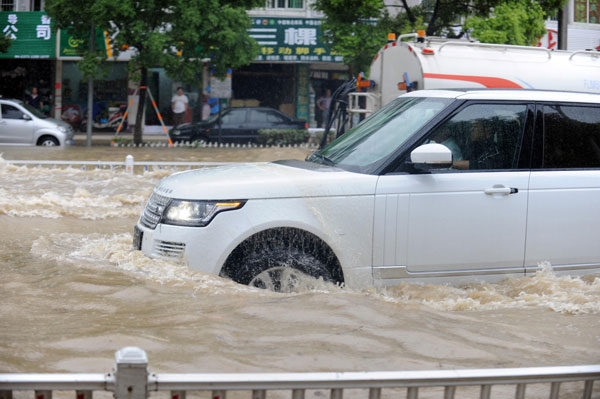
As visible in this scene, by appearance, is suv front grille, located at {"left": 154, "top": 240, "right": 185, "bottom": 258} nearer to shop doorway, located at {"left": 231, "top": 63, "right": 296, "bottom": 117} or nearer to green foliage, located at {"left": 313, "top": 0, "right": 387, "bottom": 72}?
green foliage, located at {"left": 313, "top": 0, "right": 387, "bottom": 72}

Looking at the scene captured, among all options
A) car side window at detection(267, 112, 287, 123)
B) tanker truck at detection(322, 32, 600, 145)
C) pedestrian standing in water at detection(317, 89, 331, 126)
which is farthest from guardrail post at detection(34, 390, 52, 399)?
pedestrian standing in water at detection(317, 89, 331, 126)

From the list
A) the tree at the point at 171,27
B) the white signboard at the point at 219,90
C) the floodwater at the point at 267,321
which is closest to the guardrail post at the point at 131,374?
the floodwater at the point at 267,321

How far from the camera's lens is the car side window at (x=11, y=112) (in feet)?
75.6

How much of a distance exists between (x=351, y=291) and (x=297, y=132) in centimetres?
2059

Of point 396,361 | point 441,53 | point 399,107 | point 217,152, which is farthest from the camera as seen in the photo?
point 217,152

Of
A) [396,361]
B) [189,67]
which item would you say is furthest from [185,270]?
[189,67]

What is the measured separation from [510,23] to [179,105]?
1339 centimetres

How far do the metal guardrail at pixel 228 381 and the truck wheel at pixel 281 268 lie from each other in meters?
2.74

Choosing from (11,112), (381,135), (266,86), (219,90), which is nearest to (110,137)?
(219,90)

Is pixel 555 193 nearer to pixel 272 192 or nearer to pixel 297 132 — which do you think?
pixel 272 192

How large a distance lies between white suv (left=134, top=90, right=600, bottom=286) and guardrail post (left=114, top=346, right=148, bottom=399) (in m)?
2.87

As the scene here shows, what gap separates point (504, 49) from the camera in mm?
12398

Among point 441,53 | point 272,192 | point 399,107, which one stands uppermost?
point 441,53

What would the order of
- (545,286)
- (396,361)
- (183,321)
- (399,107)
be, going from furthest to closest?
(399,107)
(545,286)
(183,321)
(396,361)
